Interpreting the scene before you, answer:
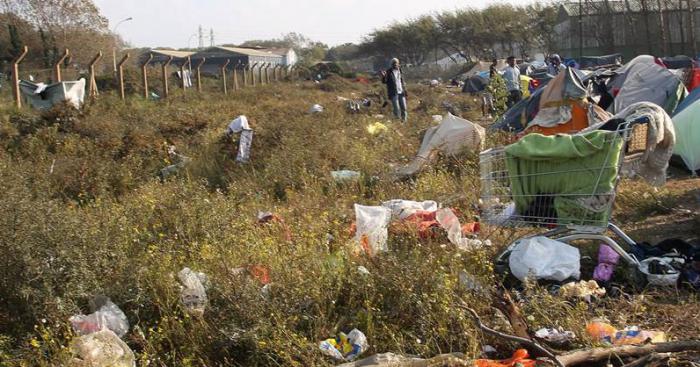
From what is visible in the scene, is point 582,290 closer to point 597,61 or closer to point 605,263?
point 605,263

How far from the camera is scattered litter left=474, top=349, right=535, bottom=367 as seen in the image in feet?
10.1

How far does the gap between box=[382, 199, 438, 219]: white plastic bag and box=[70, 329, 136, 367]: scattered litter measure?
2.59m

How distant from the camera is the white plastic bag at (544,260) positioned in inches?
166

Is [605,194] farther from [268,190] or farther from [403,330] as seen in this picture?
[268,190]

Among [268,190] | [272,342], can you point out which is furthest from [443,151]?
[272,342]

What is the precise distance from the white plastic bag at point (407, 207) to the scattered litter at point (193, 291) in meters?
1.91

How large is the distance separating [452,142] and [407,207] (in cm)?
276

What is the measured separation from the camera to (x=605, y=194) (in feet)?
13.9

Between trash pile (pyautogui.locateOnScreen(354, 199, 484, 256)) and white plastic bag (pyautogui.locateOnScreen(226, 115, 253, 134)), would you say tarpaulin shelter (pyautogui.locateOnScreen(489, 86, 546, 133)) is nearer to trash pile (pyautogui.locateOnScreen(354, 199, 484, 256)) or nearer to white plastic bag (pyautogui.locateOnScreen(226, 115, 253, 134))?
white plastic bag (pyautogui.locateOnScreen(226, 115, 253, 134))

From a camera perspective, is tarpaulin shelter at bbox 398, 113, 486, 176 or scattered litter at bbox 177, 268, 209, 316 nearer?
scattered litter at bbox 177, 268, 209, 316

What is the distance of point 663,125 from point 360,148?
490 cm

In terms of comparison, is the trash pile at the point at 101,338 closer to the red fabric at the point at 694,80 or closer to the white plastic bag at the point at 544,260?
the white plastic bag at the point at 544,260

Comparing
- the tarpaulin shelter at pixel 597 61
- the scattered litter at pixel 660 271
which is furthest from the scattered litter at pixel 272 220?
the tarpaulin shelter at pixel 597 61

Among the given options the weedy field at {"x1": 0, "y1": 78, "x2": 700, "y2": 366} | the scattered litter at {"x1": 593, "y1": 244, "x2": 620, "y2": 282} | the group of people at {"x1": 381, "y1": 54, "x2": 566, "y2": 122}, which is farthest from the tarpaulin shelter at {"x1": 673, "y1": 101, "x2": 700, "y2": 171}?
the group of people at {"x1": 381, "y1": 54, "x2": 566, "y2": 122}
